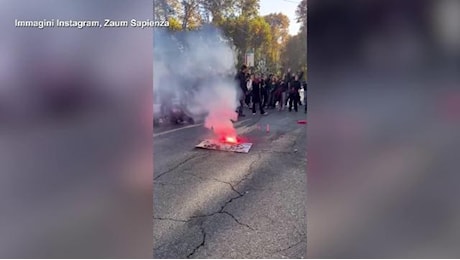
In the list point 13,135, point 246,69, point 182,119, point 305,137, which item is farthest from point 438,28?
point 13,135

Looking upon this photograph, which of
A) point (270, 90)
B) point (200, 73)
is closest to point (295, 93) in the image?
point (270, 90)

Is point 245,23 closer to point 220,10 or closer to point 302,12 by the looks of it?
point 220,10

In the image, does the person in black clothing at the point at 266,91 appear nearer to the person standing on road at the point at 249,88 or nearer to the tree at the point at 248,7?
the person standing on road at the point at 249,88

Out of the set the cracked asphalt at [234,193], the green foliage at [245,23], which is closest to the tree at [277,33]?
the green foliage at [245,23]

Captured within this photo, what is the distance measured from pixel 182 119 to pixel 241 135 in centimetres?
33

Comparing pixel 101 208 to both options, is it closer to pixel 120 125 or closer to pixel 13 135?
pixel 120 125

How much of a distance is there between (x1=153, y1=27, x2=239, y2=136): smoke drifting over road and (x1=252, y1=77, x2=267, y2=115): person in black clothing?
0.32 ft

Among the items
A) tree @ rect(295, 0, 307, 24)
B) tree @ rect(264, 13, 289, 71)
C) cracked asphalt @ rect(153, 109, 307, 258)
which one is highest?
tree @ rect(295, 0, 307, 24)

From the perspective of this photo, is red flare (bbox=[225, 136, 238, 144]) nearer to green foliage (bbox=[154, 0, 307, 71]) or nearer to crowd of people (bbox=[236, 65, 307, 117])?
crowd of people (bbox=[236, 65, 307, 117])

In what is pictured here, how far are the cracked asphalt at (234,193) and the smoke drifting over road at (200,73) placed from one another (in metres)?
0.10

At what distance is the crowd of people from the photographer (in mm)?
1506

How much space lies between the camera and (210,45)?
149 centimetres

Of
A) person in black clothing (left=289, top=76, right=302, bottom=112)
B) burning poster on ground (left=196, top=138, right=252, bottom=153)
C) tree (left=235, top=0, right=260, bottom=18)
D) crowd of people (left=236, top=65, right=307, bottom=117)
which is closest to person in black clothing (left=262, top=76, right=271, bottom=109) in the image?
crowd of people (left=236, top=65, right=307, bottom=117)

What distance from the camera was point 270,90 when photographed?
156cm
